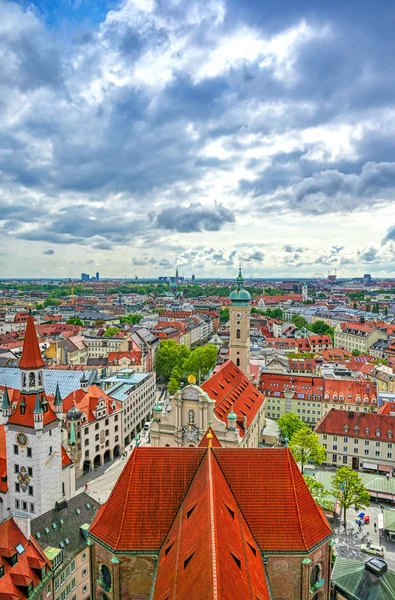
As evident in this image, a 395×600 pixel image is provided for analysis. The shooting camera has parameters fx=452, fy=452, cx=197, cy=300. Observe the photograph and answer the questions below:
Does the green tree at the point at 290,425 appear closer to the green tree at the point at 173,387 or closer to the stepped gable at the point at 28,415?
the green tree at the point at 173,387

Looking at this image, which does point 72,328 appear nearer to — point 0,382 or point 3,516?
point 0,382

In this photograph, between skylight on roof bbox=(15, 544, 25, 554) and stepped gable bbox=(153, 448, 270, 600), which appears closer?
stepped gable bbox=(153, 448, 270, 600)

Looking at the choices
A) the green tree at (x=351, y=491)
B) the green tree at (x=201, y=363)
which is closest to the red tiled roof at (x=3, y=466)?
the green tree at (x=351, y=491)

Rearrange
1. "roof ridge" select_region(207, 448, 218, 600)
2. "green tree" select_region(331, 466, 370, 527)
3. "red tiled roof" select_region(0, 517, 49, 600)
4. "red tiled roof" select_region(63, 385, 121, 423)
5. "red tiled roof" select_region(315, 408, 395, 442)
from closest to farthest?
"roof ridge" select_region(207, 448, 218, 600)
"red tiled roof" select_region(0, 517, 49, 600)
"green tree" select_region(331, 466, 370, 527)
"red tiled roof" select_region(315, 408, 395, 442)
"red tiled roof" select_region(63, 385, 121, 423)

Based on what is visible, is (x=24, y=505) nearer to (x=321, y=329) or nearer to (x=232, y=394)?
(x=232, y=394)

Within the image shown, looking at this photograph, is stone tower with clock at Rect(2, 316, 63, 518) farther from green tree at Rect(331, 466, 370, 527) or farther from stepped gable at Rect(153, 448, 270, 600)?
green tree at Rect(331, 466, 370, 527)

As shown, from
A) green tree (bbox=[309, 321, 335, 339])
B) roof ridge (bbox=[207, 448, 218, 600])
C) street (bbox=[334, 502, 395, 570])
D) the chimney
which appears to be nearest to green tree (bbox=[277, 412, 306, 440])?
street (bbox=[334, 502, 395, 570])

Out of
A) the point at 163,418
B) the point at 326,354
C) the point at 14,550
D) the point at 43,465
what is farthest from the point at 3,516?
the point at 326,354
